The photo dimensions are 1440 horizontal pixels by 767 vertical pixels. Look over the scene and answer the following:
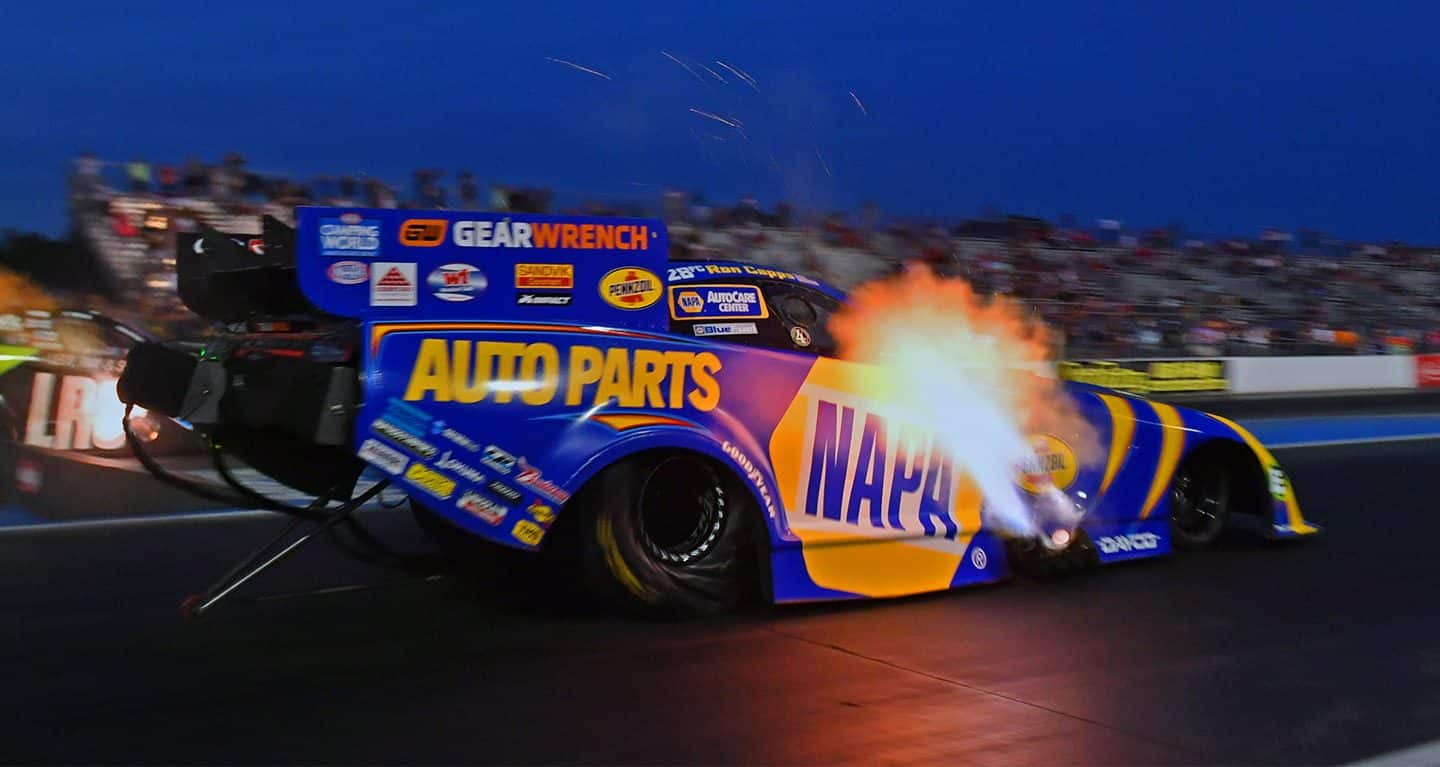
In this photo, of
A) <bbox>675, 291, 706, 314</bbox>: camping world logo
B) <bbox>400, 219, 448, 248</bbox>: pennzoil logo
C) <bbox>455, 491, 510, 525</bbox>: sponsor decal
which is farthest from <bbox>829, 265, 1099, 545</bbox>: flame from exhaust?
<bbox>400, 219, 448, 248</bbox>: pennzoil logo

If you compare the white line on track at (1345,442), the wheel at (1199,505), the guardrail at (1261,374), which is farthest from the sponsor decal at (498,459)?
the guardrail at (1261,374)

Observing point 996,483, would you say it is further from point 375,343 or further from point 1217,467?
point 375,343

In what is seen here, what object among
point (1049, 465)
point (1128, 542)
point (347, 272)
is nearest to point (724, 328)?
point (347, 272)

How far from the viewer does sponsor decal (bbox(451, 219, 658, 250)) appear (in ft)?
16.2

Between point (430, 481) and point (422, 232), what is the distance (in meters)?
1.00

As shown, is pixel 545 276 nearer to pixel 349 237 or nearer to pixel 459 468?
pixel 349 237

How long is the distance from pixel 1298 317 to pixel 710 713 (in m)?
26.3

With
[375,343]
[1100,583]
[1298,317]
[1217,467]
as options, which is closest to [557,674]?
[375,343]

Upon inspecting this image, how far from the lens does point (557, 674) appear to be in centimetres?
453

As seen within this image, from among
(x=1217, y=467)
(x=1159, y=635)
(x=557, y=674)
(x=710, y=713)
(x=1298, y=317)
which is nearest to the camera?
(x=710, y=713)

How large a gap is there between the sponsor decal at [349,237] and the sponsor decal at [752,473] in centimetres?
164

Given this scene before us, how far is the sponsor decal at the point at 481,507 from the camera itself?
4.70 meters

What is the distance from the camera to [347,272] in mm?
4719

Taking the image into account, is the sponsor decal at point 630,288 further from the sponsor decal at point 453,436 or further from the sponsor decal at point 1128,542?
the sponsor decal at point 1128,542
